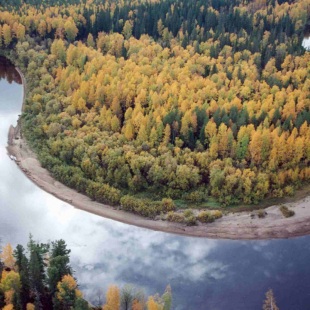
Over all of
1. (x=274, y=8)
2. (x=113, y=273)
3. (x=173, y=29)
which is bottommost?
(x=113, y=273)

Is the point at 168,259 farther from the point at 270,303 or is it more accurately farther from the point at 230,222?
the point at 270,303

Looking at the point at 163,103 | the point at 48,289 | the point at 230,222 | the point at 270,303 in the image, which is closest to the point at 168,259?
the point at 230,222

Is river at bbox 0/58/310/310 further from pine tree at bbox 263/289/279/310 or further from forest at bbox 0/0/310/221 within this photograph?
forest at bbox 0/0/310/221

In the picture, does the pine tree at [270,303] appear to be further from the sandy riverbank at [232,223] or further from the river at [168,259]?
the sandy riverbank at [232,223]

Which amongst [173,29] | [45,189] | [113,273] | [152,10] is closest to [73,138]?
[45,189]

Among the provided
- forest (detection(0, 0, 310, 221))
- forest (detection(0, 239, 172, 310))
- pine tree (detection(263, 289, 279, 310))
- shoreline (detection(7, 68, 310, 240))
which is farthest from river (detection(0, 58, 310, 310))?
forest (detection(0, 239, 172, 310))

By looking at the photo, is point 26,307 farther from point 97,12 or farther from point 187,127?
point 97,12
